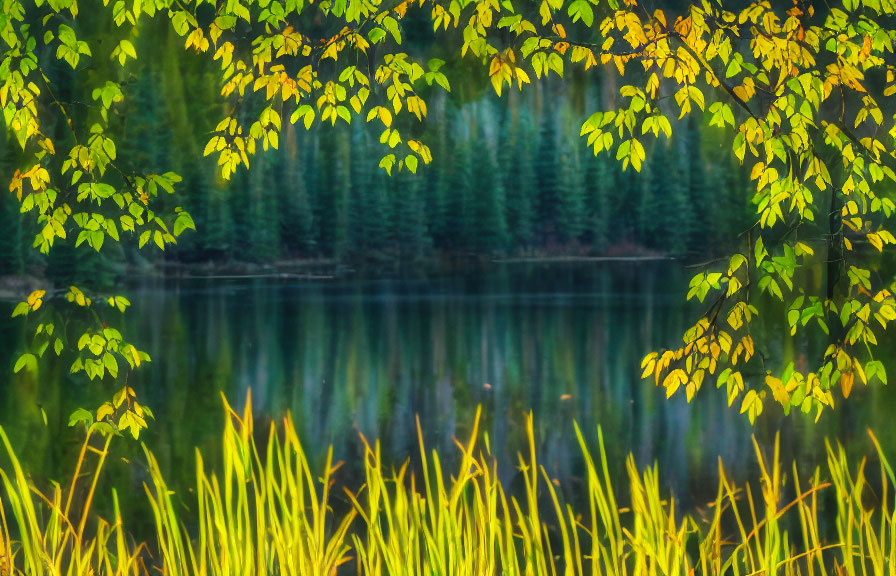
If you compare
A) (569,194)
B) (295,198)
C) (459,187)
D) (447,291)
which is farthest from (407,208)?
(447,291)

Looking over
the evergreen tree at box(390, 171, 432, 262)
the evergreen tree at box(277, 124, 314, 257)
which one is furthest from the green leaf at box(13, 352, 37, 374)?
the evergreen tree at box(390, 171, 432, 262)

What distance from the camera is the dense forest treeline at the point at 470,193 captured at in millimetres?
15188

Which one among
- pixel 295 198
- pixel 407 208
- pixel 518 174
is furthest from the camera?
pixel 518 174

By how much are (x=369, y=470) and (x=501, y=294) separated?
26.2m

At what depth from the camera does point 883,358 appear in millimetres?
6008

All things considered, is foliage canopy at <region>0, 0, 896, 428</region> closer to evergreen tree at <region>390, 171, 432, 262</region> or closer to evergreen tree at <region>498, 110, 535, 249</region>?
evergreen tree at <region>498, 110, 535, 249</region>

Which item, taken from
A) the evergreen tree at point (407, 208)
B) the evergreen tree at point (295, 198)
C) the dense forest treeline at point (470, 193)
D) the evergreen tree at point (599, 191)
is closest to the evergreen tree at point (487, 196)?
the dense forest treeline at point (470, 193)

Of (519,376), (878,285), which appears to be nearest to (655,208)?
(519,376)

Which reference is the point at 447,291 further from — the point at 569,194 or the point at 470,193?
the point at 470,193

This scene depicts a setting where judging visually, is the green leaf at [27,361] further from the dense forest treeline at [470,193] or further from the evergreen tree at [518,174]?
the evergreen tree at [518,174]

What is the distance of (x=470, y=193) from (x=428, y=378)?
9.45 feet

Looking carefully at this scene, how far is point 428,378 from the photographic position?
1698cm

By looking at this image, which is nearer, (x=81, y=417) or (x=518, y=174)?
(x=81, y=417)

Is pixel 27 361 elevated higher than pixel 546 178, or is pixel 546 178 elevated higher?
pixel 546 178
